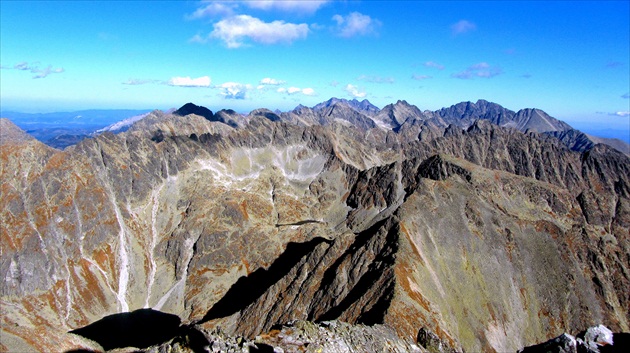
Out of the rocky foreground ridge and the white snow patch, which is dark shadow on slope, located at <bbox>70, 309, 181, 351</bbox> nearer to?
the rocky foreground ridge

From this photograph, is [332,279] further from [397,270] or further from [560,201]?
[560,201]

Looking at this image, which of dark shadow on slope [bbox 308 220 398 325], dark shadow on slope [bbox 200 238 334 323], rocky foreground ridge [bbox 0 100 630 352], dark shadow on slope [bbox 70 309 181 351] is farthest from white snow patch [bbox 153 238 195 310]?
dark shadow on slope [bbox 308 220 398 325]

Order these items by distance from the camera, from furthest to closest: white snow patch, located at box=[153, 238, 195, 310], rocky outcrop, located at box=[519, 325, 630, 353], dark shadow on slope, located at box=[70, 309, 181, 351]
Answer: white snow patch, located at box=[153, 238, 195, 310] → dark shadow on slope, located at box=[70, 309, 181, 351] → rocky outcrop, located at box=[519, 325, 630, 353]

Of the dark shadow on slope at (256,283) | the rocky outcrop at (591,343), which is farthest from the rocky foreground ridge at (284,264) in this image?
the rocky outcrop at (591,343)

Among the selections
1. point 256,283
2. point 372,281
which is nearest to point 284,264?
point 256,283

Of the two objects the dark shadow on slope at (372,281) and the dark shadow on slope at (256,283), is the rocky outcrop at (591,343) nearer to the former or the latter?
the dark shadow on slope at (372,281)

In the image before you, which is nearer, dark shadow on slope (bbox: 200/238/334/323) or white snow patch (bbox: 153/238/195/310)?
dark shadow on slope (bbox: 200/238/334/323)

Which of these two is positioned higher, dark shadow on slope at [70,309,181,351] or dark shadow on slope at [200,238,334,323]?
dark shadow on slope at [200,238,334,323]
